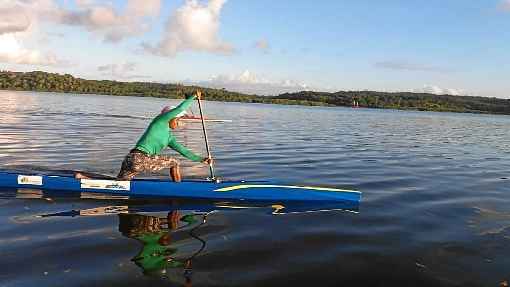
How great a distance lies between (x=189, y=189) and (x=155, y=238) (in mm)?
3349

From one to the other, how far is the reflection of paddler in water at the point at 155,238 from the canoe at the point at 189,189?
4.09ft

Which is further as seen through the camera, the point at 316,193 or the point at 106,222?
the point at 316,193

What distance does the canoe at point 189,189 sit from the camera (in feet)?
40.6

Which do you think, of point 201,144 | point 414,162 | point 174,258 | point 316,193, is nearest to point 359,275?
point 174,258

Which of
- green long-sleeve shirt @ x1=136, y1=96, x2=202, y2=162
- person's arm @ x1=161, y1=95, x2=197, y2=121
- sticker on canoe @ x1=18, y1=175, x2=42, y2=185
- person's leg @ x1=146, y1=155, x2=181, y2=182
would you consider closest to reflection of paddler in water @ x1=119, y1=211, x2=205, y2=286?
person's leg @ x1=146, y1=155, x2=181, y2=182

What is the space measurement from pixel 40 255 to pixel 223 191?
212 inches

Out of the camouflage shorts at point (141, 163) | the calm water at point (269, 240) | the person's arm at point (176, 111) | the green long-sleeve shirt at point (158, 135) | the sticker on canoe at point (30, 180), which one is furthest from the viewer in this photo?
the sticker on canoe at point (30, 180)

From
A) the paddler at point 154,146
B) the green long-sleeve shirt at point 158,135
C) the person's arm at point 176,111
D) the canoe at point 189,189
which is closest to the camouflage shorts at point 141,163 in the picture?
the paddler at point 154,146

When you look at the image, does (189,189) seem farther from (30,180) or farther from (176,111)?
(30,180)

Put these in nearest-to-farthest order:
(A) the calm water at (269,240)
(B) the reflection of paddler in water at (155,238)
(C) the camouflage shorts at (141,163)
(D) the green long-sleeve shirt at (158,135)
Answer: (A) the calm water at (269,240), (B) the reflection of paddler in water at (155,238), (D) the green long-sleeve shirt at (158,135), (C) the camouflage shorts at (141,163)

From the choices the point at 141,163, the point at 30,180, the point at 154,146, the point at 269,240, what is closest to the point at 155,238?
the point at 269,240

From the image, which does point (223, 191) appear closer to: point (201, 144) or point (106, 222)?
point (106, 222)

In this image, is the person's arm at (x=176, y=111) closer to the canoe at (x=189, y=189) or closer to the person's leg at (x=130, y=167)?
the person's leg at (x=130, y=167)

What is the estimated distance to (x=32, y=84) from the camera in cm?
18212
